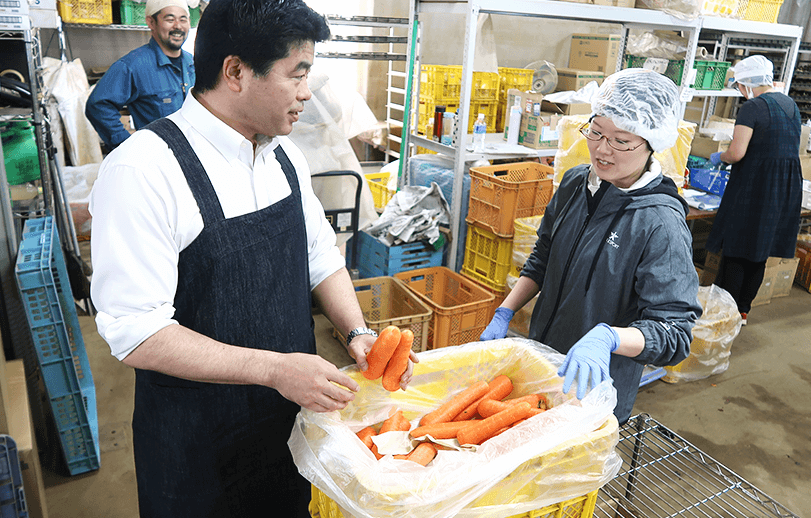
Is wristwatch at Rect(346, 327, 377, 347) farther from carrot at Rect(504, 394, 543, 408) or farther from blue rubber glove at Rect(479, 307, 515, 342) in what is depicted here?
blue rubber glove at Rect(479, 307, 515, 342)

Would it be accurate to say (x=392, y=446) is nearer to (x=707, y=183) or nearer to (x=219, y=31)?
(x=219, y=31)

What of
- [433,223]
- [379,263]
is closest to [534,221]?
[433,223]

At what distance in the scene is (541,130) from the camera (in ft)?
13.2

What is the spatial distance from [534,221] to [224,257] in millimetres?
2618

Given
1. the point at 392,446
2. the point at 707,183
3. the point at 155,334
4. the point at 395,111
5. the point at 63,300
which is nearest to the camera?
the point at 155,334

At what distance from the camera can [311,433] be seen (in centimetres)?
118

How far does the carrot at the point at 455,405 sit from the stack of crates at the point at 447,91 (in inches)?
114

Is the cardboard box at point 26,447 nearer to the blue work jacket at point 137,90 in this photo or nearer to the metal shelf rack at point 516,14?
the blue work jacket at point 137,90

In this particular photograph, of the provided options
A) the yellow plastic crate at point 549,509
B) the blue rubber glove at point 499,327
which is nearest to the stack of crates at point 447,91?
the blue rubber glove at point 499,327

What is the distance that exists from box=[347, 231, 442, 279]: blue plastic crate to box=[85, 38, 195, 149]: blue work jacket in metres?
1.51

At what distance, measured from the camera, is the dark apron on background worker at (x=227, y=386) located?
3.97 feet

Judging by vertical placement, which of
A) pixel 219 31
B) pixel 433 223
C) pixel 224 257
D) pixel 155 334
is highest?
pixel 219 31

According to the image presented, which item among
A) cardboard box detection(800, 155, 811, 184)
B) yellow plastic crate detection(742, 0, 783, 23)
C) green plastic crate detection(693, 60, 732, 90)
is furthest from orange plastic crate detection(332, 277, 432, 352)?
yellow plastic crate detection(742, 0, 783, 23)

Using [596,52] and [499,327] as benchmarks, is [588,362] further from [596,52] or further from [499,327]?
[596,52]
